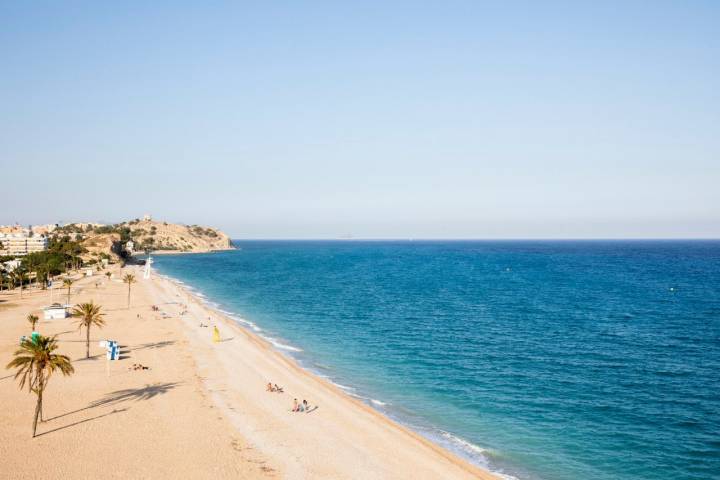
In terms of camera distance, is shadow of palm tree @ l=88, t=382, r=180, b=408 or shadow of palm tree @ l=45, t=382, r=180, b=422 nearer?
shadow of palm tree @ l=45, t=382, r=180, b=422

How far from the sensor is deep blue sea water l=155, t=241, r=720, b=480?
29.0m

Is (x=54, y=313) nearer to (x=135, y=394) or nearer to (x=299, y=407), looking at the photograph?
(x=135, y=394)

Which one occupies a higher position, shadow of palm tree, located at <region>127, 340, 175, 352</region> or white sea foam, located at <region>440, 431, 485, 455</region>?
shadow of palm tree, located at <region>127, 340, 175, 352</region>

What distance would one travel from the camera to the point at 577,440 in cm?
3003

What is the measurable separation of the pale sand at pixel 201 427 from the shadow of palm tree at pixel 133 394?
76mm

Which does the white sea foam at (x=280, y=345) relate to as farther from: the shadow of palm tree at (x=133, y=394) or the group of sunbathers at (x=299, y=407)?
the group of sunbathers at (x=299, y=407)

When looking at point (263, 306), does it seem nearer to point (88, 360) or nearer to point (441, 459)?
point (88, 360)

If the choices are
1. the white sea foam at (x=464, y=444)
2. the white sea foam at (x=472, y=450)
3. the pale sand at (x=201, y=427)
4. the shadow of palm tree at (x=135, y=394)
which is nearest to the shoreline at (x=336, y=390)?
the pale sand at (x=201, y=427)

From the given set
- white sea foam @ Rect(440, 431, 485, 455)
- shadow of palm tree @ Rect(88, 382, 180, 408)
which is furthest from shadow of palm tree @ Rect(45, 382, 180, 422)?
white sea foam @ Rect(440, 431, 485, 455)

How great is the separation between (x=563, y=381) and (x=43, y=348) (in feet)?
121

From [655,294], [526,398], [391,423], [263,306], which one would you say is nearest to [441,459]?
[391,423]

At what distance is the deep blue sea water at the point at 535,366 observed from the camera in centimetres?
2898

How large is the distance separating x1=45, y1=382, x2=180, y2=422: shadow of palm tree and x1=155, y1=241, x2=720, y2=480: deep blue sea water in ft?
43.6

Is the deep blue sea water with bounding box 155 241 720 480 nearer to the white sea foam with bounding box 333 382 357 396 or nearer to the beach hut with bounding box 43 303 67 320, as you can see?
the white sea foam with bounding box 333 382 357 396
